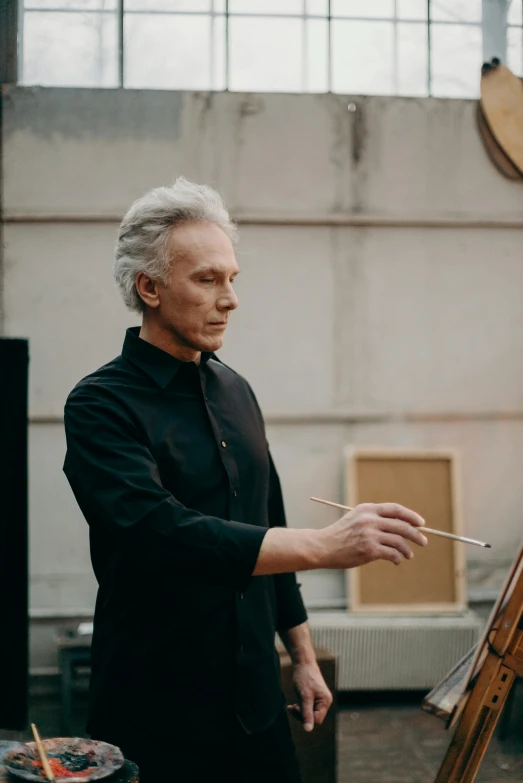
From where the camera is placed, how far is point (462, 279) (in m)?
4.80

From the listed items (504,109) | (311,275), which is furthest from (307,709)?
(504,109)

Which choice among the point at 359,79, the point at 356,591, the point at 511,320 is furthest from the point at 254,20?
the point at 356,591

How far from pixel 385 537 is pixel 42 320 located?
11.4 ft

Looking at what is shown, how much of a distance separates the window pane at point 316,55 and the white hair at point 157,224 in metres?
3.30

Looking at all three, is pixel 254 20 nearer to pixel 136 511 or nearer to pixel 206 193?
pixel 206 193

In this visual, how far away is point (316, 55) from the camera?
15.9 feet

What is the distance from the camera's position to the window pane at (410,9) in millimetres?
4930

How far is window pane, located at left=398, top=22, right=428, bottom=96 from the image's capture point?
16.2ft

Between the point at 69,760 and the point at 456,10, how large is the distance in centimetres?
483

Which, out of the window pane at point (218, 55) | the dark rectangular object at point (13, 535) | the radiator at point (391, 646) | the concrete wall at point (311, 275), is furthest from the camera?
the window pane at point (218, 55)

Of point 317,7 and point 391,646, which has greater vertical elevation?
point 317,7

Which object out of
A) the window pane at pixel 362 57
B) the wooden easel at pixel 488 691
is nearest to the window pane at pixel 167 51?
the window pane at pixel 362 57

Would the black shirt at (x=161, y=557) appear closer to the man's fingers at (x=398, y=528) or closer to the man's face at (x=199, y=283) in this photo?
the man's face at (x=199, y=283)

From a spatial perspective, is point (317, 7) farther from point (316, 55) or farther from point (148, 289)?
point (148, 289)
